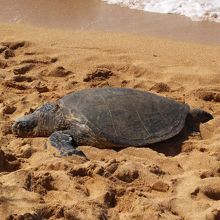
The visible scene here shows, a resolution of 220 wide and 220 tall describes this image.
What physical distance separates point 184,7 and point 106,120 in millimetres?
4724

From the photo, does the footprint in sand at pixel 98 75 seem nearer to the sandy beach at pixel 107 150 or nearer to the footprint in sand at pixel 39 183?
the sandy beach at pixel 107 150

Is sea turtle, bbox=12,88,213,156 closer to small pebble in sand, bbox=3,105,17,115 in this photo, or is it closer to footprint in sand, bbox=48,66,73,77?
small pebble in sand, bbox=3,105,17,115

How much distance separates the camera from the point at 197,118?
380cm

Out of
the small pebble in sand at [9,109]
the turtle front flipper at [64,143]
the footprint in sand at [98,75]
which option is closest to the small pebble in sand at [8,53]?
the footprint in sand at [98,75]

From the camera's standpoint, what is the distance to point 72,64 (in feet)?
16.0

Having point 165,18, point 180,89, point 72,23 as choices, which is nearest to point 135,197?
point 180,89

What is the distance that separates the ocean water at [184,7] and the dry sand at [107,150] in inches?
69.0

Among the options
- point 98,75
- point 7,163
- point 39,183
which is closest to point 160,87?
point 98,75

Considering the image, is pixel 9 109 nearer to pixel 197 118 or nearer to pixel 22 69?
Answer: pixel 22 69

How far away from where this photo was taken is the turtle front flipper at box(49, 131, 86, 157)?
3.21 m

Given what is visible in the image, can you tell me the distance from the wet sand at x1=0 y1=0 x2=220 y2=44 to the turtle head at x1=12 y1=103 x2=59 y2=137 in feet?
9.72

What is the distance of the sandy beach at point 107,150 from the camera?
257cm

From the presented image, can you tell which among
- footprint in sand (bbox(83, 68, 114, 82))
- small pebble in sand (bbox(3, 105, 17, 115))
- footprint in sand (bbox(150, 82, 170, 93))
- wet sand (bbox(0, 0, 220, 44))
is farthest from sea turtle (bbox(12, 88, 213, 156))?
wet sand (bbox(0, 0, 220, 44))

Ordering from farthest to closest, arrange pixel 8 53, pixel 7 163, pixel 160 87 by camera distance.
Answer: pixel 8 53 → pixel 160 87 → pixel 7 163
